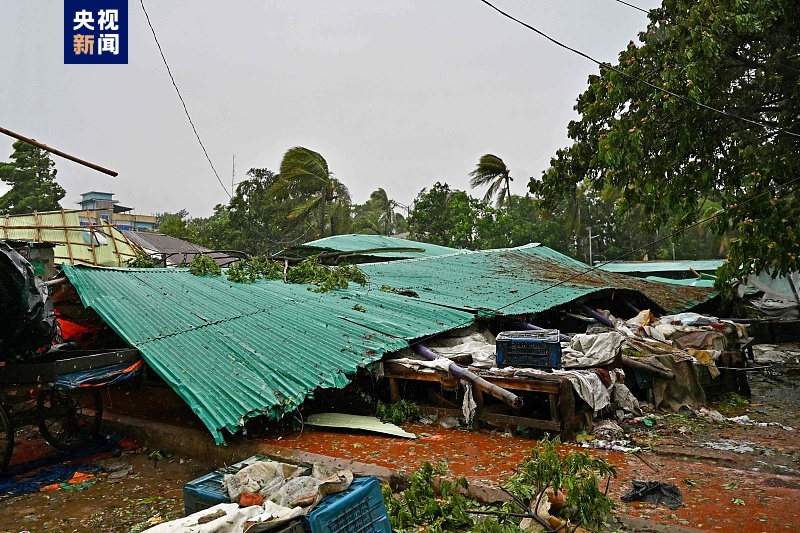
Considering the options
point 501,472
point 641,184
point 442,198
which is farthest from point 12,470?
point 442,198

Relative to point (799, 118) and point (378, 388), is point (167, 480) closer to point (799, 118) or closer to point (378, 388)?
point (378, 388)

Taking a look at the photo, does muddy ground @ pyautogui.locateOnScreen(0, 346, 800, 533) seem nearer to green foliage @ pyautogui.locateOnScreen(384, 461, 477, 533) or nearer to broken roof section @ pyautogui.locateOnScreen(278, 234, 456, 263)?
green foliage @ pyautogui.locateOnScreen(384, 461, 477, 533)

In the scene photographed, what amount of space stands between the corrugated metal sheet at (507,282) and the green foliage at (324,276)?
666 millimetres

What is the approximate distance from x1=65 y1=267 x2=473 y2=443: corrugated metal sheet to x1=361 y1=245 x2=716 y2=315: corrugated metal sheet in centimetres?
169

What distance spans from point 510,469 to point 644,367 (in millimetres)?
3688

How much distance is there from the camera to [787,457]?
252 inches

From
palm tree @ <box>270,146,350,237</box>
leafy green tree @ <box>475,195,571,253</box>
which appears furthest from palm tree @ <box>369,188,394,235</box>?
palm tree @ <box>270,146,350,237</box>

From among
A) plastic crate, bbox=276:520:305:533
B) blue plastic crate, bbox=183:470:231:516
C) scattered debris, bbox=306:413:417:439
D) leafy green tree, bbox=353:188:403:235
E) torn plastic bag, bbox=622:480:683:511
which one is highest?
leafy green tree, bbox=353:188:403:235

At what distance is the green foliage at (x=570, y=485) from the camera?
3855 mm

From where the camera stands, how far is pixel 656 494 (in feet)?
15.3

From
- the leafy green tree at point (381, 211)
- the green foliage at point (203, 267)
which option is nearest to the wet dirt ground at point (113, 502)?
the green foliage at point (203, 267)

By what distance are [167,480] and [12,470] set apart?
188 centimetres

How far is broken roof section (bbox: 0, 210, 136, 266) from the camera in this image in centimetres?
1611

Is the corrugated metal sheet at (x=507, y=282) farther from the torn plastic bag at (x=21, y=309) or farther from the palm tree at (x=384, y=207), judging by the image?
the palm tree at (x=384, y=207)
